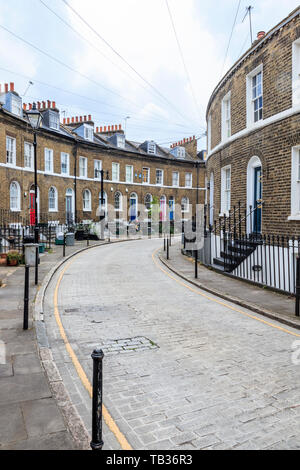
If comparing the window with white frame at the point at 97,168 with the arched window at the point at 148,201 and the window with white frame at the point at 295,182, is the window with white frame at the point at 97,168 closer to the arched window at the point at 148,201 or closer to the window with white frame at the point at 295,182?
the arched window at the point at 148,201

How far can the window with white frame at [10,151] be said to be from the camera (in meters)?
26.5

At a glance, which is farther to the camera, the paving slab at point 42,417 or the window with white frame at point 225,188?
the window with white frame at point 225,188

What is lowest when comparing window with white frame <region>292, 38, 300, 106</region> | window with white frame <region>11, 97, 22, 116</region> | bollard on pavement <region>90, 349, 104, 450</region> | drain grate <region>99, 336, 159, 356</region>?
drain grate <region>99, 336, 159, 356</region>

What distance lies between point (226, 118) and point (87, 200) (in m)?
23.0

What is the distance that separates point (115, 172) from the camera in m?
40.7

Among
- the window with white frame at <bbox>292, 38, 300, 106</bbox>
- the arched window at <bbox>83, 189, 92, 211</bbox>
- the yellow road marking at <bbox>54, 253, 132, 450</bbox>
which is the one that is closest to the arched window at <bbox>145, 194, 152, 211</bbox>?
the arched window at <bbox>83, 189, 92, 211</bbox>

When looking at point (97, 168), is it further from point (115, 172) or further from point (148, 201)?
point (148, 201)

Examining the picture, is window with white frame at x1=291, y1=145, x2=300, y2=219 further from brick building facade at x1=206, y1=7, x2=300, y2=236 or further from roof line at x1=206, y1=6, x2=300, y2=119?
roof line at x1=206, y1=6, x2=300, y2=119

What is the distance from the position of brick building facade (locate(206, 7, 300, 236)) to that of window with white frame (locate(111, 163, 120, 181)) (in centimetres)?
2425

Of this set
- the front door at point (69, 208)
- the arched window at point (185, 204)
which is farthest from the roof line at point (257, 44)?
the arched window at point (185, 204)

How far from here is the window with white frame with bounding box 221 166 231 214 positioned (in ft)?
54.9

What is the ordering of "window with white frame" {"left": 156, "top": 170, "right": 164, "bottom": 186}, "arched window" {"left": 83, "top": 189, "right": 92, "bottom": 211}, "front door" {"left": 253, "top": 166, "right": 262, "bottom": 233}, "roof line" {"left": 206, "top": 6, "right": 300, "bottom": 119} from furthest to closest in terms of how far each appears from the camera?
"window with white frame" {"left": 156, "top": 170, "right": 164, "bottom": 186} < "arched window" {"left": 83, "top": 189, "right": 92, "bottom": 211} < "front door" {"left": 253, "top": 166, "right": 262, "bottom": 233} < "roof line" {"left": 206, "top": 6, "right": 300, "bottom": 119}
